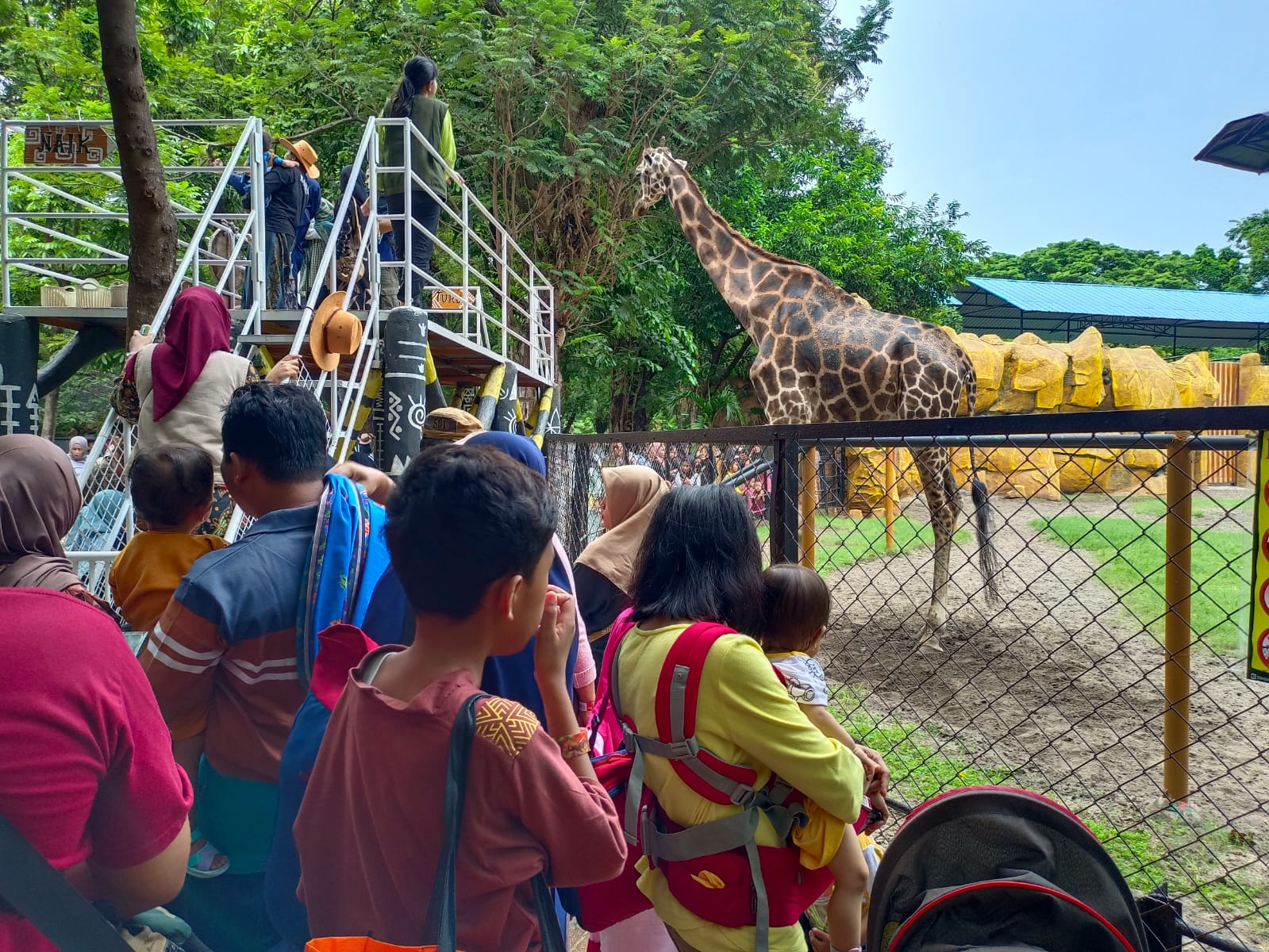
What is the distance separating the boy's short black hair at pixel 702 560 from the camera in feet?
5.89

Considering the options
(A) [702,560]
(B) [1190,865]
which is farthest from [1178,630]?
(A) [702,560]

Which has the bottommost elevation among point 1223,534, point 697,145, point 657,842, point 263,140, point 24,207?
point 1223,534

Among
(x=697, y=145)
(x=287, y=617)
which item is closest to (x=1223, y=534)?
(x=697, y=145)

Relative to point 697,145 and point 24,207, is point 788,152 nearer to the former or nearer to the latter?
point 697,145

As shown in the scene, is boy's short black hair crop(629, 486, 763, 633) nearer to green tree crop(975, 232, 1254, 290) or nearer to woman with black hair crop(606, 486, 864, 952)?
woman with black hair crop(606, 486, 864, 952)

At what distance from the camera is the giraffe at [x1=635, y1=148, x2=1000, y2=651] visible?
6.54m

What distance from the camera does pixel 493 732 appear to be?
1179 millimetres

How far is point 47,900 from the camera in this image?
1026mm

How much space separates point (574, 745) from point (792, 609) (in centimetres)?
75

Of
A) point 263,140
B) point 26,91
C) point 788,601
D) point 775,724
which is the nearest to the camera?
point 775,724

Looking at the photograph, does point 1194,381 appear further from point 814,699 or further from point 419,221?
point 814,699

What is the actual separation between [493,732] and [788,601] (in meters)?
1.01

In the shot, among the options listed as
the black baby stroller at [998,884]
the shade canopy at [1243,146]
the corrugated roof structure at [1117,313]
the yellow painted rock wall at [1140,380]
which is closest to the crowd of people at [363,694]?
the black baby stroller at [998,884]

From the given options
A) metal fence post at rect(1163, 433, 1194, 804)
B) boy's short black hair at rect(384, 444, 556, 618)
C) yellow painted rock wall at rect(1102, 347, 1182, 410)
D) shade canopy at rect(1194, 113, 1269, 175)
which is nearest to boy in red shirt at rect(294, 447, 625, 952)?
boy's short black hair at rect(384, 444, 556, 618)
